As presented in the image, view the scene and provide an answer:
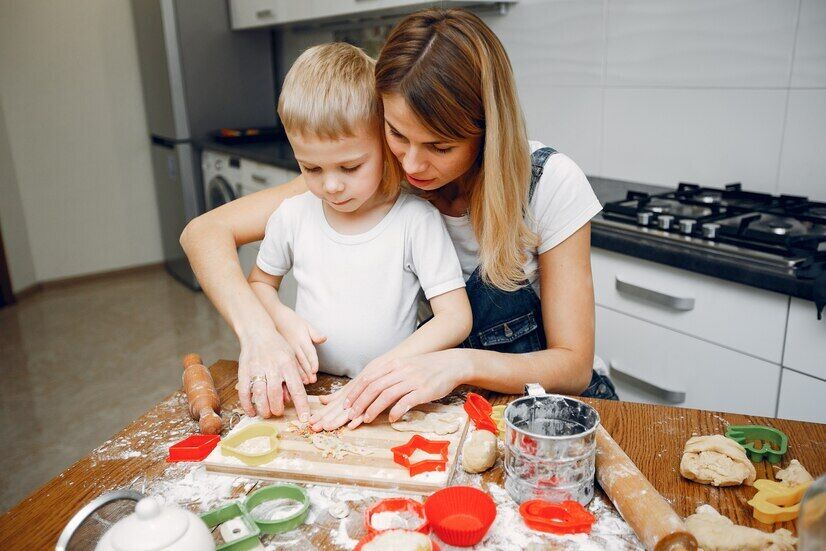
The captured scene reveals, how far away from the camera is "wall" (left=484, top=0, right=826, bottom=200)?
1.67 meters

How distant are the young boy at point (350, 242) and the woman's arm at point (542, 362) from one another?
0.25ft

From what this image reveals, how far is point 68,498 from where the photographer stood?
28.6 inches

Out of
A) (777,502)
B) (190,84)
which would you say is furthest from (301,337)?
(190,84)

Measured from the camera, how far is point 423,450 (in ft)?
2.57

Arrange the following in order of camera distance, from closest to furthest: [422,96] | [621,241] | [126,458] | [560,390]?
→ [126,458]
[422,96]
[560,390]
[621,241]

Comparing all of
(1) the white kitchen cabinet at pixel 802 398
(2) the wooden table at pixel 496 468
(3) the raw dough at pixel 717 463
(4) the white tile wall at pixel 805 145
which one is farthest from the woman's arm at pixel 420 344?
(4) the white tile wall at pixel 805 145

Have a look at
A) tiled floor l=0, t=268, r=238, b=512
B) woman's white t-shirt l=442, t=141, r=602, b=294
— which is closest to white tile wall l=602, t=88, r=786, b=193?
woman's white t-shirt l=442, t=141, r=602, b=294

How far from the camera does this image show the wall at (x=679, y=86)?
1.67 m

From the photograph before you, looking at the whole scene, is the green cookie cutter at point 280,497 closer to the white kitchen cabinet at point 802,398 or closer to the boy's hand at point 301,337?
the boy's hand at point 301,337

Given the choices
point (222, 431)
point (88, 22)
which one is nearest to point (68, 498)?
point (222, 431)

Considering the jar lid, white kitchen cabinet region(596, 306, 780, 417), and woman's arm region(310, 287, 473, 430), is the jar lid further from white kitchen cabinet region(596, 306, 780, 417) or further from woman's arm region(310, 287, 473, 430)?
white kitchen cabinet region(596, 306, 780, 417)

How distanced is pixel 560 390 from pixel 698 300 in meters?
0.64

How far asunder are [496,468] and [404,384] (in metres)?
0.17

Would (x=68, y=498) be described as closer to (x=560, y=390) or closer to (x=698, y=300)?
(x=560, y=390)
